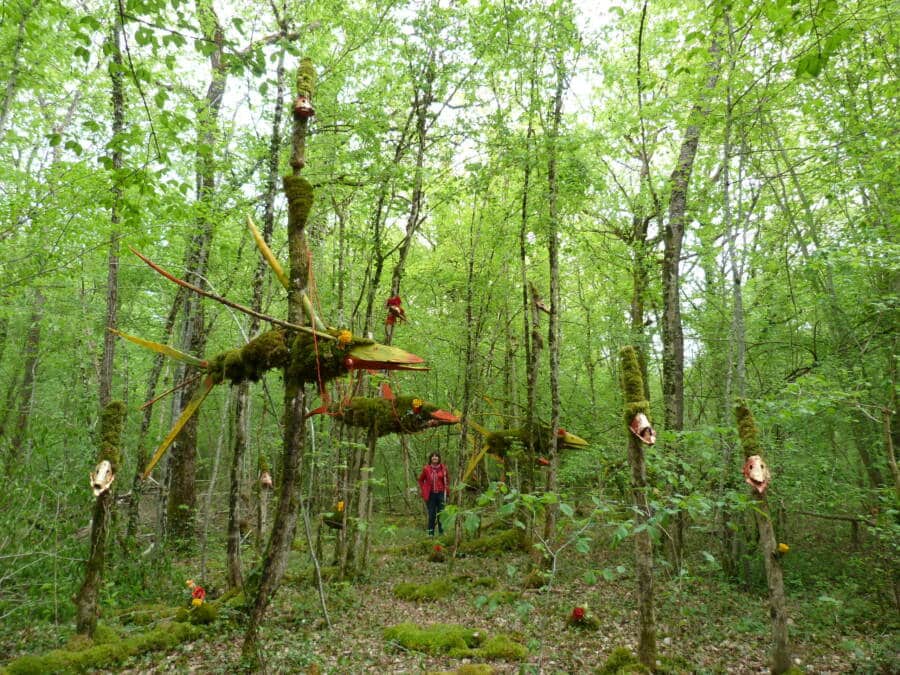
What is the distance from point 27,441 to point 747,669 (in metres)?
8.29

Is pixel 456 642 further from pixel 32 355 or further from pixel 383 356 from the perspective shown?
pixel 32 355

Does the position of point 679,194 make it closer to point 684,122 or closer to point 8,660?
point 684,122

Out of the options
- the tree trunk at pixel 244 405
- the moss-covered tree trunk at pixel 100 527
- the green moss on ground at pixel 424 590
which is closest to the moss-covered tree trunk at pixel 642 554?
the green moss on ground at pixel 424 590

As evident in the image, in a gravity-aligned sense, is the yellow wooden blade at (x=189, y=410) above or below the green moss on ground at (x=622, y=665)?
above

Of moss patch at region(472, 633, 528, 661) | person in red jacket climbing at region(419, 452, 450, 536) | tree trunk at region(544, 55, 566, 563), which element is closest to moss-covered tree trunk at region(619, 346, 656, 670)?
moss patch at region(472, 633, 528, 661)

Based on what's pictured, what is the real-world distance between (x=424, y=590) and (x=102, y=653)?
13.6ft

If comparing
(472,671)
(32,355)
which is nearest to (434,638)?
(472,671)

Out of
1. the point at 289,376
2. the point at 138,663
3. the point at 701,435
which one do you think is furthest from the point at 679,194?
the point at 138,663

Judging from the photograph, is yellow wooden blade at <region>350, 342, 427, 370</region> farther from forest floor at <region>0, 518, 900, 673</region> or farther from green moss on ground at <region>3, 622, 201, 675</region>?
green moss on ground at <region>3, 622, 201, 675</region>

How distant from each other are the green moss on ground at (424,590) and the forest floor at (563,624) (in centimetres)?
13

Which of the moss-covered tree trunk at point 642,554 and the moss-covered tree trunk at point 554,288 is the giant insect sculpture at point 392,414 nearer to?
the moss-covered tree trunk at point 554,288

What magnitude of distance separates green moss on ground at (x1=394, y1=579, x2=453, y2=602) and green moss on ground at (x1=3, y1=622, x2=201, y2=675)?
9.77 ft

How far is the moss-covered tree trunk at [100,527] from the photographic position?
4586mm

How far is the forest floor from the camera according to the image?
478cm
